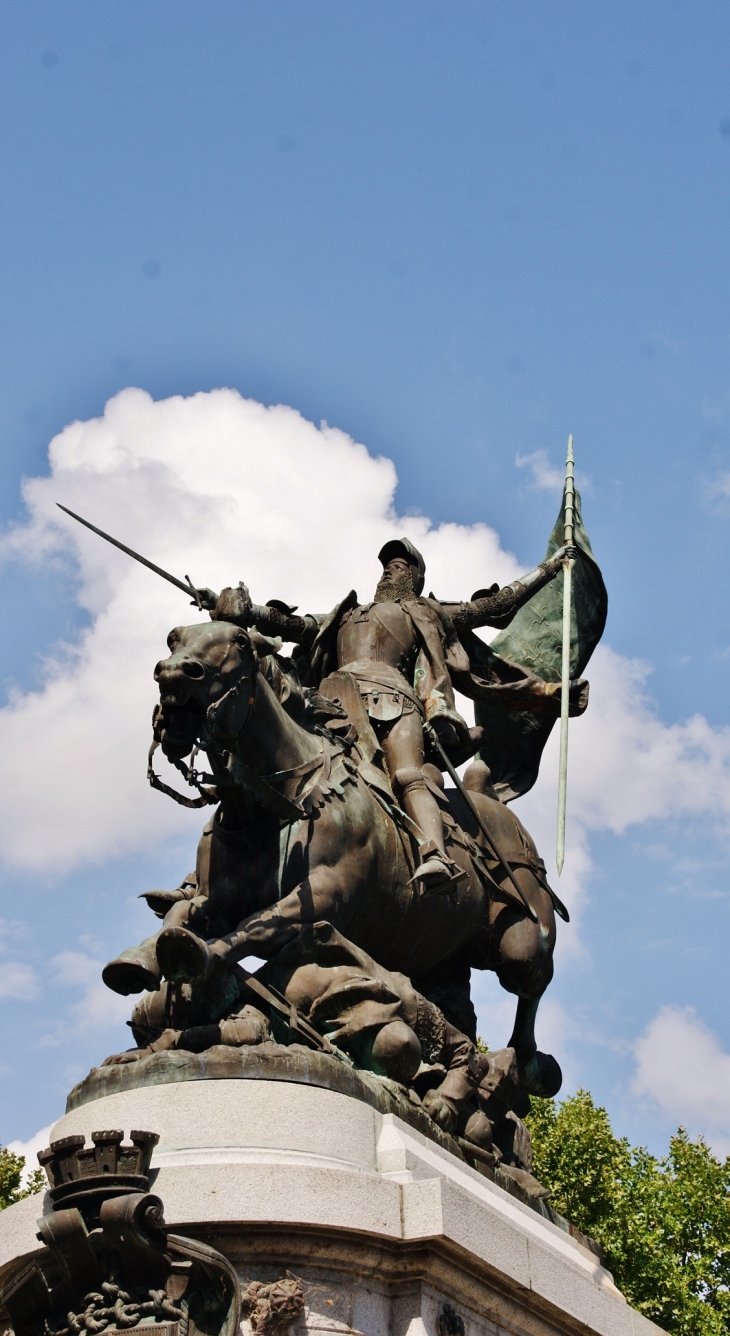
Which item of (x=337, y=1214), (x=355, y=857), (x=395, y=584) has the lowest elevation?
(x=337, y=1214)

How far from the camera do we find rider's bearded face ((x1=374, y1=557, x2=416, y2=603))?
486 inches

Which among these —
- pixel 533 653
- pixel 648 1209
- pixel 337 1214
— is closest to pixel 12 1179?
pixel 648 1209

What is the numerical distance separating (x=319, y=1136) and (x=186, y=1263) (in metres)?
1.02

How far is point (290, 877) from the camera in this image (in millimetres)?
9352

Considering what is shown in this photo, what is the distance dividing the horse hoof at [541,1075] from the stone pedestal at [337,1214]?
8.83 ft

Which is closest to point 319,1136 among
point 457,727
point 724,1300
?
point 457,727

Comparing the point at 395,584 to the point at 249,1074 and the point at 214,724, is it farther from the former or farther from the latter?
the point at 249,1074

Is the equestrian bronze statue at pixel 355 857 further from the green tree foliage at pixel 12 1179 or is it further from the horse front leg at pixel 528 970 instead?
the green tree foliage at pixel 12 1179

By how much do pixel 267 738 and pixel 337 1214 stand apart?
2.98m

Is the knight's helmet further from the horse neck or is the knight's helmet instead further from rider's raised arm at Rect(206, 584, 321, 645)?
the horse neck

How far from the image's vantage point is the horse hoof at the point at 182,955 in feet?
27.8

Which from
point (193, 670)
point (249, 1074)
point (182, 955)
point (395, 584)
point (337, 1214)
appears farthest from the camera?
point (395, 584)

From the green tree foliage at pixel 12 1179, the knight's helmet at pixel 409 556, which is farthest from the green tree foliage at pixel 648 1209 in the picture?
the knight's helmet at pixel 409 556

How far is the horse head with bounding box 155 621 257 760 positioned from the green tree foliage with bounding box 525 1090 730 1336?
14851mm
